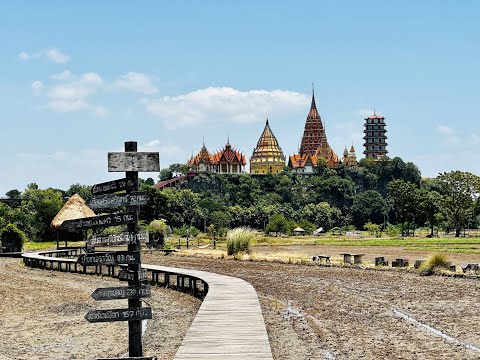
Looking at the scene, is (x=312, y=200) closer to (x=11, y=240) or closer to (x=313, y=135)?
(x=313, y=135)

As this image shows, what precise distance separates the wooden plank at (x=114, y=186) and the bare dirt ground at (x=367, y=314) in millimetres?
3991

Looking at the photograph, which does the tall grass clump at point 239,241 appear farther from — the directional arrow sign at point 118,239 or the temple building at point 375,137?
the temple building at point 375,137

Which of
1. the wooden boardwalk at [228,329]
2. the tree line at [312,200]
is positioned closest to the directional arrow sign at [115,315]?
the wooden boardwalk at [228,329]

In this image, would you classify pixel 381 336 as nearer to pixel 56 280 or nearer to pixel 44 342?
pixel 44 342

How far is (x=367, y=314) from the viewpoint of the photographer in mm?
18219

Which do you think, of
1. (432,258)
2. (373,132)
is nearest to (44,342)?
(432,258)

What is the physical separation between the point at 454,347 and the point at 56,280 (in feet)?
68.8

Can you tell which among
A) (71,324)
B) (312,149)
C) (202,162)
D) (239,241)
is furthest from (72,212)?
(312,149)

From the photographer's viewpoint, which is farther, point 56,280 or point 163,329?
point 56,280

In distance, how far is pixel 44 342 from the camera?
15.2m

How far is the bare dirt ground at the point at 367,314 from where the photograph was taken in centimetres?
1352

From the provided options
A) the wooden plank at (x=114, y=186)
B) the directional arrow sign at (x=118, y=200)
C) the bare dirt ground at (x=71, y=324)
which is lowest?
the bare dirt ground at (x=71, y=324)

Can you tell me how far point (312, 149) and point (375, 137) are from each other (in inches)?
686

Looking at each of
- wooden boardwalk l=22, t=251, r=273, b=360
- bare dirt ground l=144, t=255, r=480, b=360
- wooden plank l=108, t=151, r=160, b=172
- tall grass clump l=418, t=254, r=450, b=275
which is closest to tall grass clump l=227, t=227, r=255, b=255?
bare dirt ground l=144, t=255, r=480, b=360
